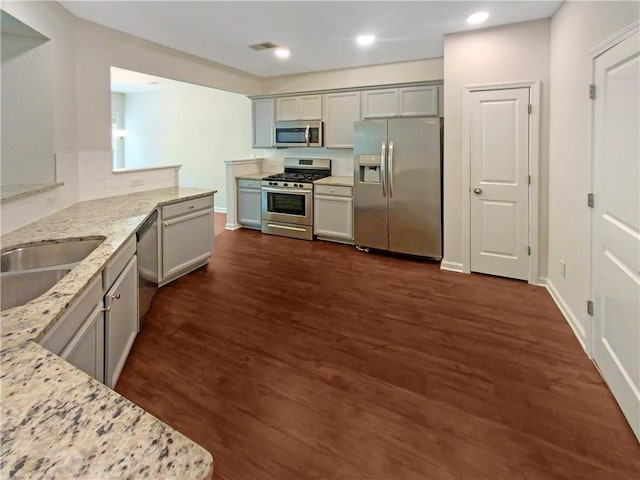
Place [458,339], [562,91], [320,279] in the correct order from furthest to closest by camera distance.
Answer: [320,279], [562,91], [458,339]

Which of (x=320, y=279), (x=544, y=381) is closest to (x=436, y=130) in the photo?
(x=320, y=279)

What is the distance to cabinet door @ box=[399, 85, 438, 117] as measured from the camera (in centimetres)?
470

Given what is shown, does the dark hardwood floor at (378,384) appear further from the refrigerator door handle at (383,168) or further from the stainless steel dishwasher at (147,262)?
the refrigerator door handle at (383,168)

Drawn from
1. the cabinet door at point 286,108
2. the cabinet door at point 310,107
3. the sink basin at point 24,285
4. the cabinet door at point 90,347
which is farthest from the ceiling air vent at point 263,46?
the cabinet door at point 90,347

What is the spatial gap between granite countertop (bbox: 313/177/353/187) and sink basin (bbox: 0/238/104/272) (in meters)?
3.58

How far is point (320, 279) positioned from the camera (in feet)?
12.8

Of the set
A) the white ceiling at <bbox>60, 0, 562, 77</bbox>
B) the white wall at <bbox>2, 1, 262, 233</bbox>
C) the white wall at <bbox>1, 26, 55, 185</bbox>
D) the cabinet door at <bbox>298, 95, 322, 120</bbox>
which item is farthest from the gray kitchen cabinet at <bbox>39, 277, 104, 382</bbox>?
the cabinet door at <bbox>298, 95, 322, 120</bbox>

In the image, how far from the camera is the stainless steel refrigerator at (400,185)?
14.0 ft

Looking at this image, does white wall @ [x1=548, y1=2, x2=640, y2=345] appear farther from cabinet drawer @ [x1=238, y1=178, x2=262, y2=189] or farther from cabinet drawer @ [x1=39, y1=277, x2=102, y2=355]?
cabinet drawer @ [x1=238, y1=178, x2=262, y2=189]

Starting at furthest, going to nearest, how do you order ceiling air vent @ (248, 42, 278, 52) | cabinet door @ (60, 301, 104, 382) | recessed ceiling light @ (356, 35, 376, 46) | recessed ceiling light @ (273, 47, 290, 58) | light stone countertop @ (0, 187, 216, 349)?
1. recessed ceiling light @ (273, 47, 290, 58)
2. ceiling air vent @ (248, 42, 278, 52)
3. recessed ceiling light @ (356, 35, 376, 46)
4. cabinet door @ (60, 301, 104, 382)
5. light stone countertop @ (0, 187, 216, 349)

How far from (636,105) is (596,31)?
0.85 meters

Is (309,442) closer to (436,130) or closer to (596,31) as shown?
(596,31)

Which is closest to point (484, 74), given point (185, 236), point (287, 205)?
point (287, 205)

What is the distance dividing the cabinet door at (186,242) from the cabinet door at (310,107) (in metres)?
2.55
